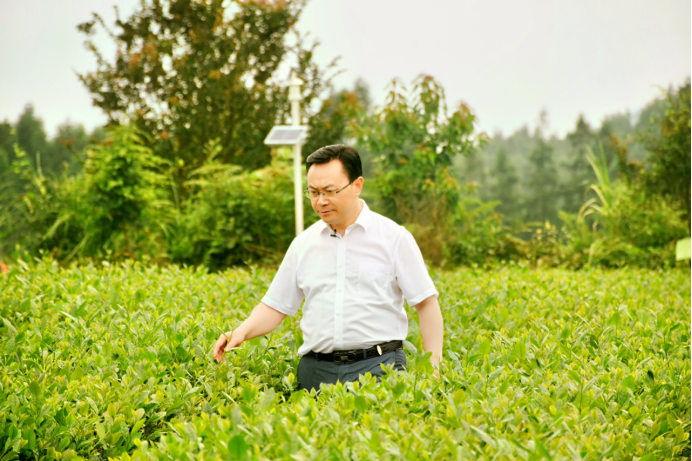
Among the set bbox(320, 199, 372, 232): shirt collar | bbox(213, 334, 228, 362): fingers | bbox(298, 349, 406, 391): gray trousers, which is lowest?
bbox(298, 349, 406, 391): gray trousers

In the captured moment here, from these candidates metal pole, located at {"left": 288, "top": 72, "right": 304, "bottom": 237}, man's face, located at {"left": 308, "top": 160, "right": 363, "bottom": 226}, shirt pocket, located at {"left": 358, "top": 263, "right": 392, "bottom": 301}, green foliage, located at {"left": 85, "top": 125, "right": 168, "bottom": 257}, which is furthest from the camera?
green foliage, located at {"left": 85, "top": 125, "right": 168, "bottom": 257}

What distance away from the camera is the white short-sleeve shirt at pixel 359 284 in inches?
105

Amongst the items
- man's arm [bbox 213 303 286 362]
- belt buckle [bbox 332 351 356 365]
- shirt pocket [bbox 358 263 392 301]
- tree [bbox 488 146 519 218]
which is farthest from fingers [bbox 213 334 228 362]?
tree [bbox 488 146 519 218]

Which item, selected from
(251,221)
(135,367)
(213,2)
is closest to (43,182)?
(251,221)

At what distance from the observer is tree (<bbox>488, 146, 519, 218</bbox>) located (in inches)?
741

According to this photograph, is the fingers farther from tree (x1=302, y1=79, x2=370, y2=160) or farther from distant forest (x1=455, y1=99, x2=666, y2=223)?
distant forest (x1=455, y1=99, x2=666, y2=223)

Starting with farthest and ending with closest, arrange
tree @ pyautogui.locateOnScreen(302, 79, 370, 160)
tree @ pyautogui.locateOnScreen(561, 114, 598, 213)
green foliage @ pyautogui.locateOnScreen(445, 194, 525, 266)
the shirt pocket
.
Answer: tree @ pyautogui.locateOnScreen(561, 114, 598, 213)
tree @ pyautogui.locateOnScreen(302, 79, 370, 160)
green foliage @ pyautogui.locateOnScreen(445, 194, 525, 266)
the shirt pocket

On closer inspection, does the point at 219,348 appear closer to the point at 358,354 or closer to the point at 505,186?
the point at 358,354

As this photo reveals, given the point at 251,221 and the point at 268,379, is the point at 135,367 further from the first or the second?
the point at 251,221

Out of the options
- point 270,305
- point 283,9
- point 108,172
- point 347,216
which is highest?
point 283,9

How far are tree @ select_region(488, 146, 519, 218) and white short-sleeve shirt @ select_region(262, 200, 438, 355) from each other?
54.5ft

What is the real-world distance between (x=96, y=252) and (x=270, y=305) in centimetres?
728

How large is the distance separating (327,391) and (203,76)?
40.2 feet

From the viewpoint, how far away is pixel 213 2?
13375 millimetres
